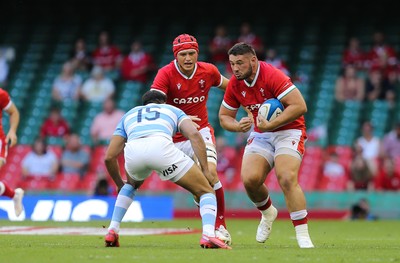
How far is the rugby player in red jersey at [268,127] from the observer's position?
36.7ft

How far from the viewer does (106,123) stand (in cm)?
2262

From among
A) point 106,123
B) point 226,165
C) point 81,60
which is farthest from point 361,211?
point 81,60

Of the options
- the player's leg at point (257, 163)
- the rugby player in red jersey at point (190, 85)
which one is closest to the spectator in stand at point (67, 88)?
→ the rugby player in red jersey at point (190, 85)

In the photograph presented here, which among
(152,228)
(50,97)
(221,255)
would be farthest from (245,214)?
(221,255)

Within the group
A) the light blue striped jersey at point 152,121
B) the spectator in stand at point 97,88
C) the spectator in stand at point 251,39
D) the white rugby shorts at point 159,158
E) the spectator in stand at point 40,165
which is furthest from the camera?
the spectator in stand at point 97,88

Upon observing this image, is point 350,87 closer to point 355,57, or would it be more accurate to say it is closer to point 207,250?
point 355,57

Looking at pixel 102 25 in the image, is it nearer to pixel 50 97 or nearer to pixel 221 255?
pixel 50 97

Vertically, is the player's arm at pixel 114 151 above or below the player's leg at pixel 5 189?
above

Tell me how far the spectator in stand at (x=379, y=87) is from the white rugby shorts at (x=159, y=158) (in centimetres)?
1250

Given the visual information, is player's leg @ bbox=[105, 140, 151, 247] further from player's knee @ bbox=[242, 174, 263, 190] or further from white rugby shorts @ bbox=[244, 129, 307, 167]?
white rugby shorts @ bbox=[244, 129, 307, 167]

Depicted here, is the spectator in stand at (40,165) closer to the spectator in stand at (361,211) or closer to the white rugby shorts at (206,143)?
the spectator in stand at (361,211)

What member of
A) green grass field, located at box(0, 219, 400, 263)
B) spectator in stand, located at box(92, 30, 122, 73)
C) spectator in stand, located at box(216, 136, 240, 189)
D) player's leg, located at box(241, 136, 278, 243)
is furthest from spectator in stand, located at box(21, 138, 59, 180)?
player's leg, located at box(241, 136, 278, 243)

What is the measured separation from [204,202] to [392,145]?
10794 millimetres

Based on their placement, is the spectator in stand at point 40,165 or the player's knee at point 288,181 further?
the spectator in stand at point 40,165
